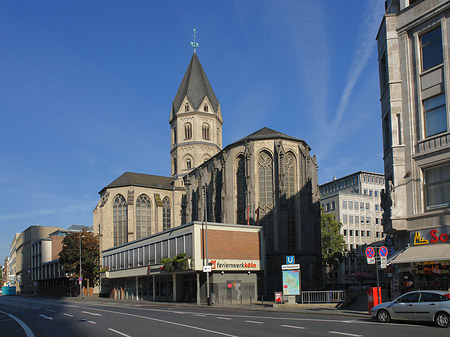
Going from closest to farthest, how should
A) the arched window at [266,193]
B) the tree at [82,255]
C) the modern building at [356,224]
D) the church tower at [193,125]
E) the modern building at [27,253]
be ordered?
the arched window at [266,193], the tree at [82,255], the church tower at [193,125], the modern building at [356,224], the modern building at [27,253]

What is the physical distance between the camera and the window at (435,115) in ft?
71.5

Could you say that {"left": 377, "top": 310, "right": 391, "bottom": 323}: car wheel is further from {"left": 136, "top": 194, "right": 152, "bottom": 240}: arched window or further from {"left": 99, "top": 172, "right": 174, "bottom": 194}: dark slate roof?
{"left": 99, "top": 172, "right": 174, "bottom": 194}: dark slate roof

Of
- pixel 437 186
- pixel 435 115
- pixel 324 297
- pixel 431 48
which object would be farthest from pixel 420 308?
pixel 324 297

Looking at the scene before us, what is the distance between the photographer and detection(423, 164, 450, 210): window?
21.4 m

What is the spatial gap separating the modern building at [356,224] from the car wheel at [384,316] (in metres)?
76.8

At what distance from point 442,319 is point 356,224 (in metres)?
86.3

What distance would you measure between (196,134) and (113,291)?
1426 inches

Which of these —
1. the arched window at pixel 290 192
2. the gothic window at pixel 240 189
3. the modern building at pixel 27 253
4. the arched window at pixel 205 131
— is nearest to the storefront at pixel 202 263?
the arched window at pixel 290 192

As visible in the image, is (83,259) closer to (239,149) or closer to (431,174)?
(239,149)

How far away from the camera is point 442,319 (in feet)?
52.6

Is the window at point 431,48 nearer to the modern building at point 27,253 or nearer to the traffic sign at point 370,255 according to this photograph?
the traffic sign at point 370,255

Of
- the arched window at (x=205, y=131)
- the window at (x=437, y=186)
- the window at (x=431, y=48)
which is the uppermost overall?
the arched window at (x=205, y=131)

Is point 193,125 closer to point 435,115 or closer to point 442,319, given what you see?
point 435,115

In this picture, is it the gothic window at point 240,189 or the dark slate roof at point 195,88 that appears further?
the dark slate roof at point 195,88
